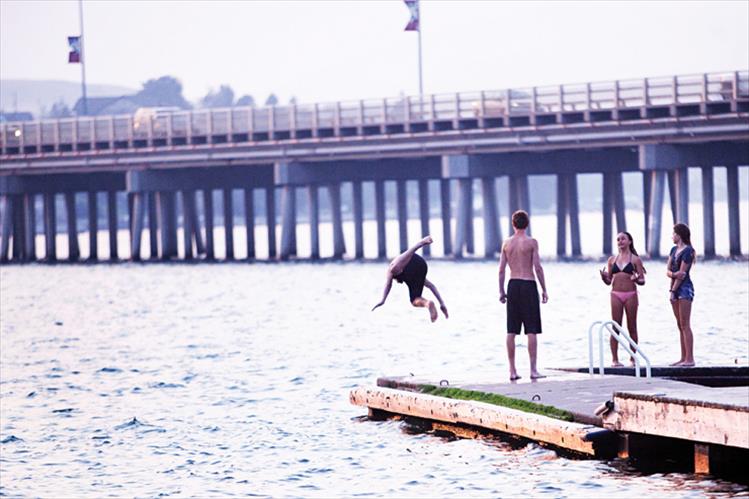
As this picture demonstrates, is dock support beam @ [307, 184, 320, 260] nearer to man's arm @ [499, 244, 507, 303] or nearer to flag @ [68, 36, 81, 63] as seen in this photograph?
flag @ [68, 36, 81, 63]

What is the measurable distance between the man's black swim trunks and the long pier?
4638 cm

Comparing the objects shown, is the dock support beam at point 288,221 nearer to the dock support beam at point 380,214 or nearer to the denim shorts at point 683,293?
the dock support beam at point 380,214

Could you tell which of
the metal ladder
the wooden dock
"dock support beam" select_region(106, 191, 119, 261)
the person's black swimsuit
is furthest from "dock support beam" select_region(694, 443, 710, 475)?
"dock support beam" select_region(106, 191, 119, 261)

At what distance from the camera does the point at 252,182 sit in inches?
3688

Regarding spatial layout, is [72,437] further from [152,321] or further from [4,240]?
[4,240]

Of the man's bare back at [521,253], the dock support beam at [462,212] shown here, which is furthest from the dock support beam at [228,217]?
the man's bare back at [521,253]

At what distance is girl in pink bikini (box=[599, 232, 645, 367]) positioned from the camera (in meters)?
25.7

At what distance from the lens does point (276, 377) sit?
121ft

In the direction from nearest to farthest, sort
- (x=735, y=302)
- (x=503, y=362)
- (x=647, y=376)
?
1. (x=647, y=376)
2. (x=503, y=362)
3. (x=735, y=302)

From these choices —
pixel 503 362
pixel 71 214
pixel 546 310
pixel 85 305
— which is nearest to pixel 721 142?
pixel 546 310

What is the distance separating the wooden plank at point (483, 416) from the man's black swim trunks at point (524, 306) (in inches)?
48.1

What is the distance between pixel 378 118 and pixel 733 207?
19.1 meters

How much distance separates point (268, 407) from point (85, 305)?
37.2 metres

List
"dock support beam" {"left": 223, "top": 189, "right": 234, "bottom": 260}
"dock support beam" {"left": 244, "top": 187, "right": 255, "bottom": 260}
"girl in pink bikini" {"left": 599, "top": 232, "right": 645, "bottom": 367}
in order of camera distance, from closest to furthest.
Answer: "girl in pink bikini" {"left": 599, "top": 232, "right": 645, "bottom": 367}
"dock support beam" {"left": 244, "top": 187, "right": 255, "bottom": 260}
"dock support beam" {"left": 223, "top": 189, "right": 234, "bottom": 260}
